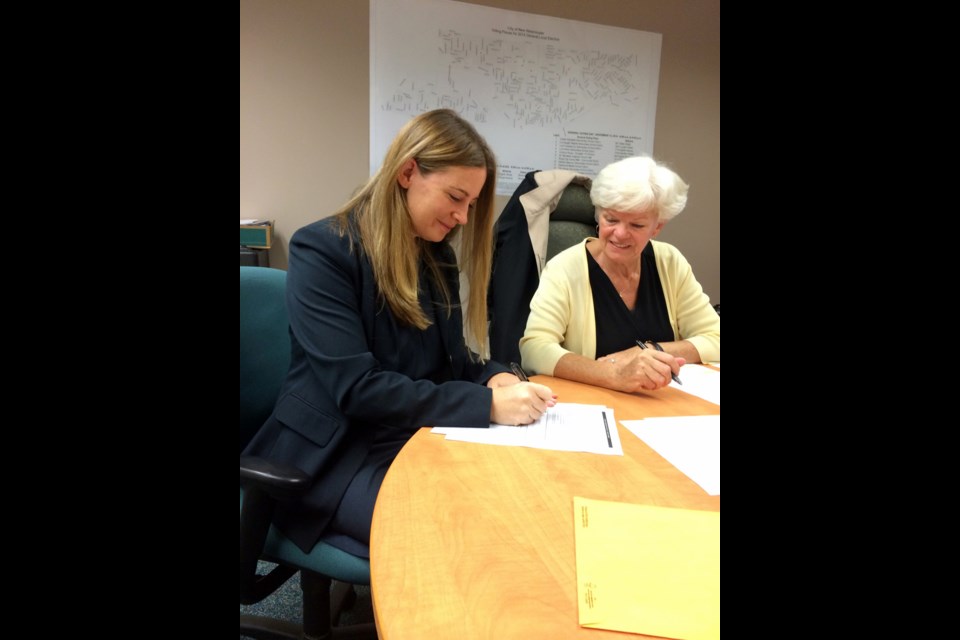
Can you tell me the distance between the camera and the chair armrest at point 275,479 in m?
0.90

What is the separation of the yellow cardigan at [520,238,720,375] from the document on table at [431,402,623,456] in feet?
1.35

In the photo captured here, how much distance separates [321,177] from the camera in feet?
9.04

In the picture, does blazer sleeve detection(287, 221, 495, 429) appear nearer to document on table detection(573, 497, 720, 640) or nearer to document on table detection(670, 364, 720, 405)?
document on table detection(573, 497, 720, 640)

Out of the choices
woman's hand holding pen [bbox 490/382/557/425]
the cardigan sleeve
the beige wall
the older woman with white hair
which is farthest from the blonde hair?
the beige wall

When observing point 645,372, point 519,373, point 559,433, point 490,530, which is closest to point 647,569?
point 490,530

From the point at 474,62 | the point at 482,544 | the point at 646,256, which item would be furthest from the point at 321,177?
the point at 482,544

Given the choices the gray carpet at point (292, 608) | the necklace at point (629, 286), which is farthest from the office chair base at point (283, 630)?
the necklace at point (629, 286)

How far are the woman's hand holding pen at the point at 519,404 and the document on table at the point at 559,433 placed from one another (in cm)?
1

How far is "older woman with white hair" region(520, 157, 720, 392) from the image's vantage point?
166 cm

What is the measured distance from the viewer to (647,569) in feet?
1.84

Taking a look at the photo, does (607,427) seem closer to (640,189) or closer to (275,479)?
(275,479)

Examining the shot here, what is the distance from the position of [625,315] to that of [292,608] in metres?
1.25
